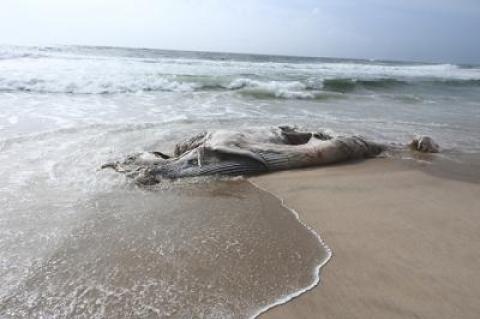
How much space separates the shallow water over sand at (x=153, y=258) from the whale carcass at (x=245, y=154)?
67 centimetres

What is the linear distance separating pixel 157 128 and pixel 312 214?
4062mm

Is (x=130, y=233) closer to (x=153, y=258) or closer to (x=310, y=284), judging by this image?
(x=153, y=258)

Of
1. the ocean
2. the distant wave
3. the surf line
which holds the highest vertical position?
the surf line

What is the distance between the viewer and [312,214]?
12.1ft

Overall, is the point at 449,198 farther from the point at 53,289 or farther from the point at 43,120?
the point at 43,120

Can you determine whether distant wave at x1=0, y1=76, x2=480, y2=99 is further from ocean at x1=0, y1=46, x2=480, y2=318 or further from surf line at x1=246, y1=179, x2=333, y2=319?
surf line at x1=246, y1=179, x2=333, y2=319

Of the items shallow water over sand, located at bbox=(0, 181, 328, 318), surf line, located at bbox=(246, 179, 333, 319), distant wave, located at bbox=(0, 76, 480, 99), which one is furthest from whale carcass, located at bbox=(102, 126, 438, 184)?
distant wave, located at bbox=(0, 76, 480, 99)

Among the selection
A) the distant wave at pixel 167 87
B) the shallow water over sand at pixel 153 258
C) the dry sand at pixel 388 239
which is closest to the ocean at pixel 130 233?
the shallow water over sand at pixel 153 258

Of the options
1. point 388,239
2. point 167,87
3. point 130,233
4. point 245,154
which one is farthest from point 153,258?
point 167,87

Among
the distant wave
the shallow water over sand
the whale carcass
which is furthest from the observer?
the distant wave

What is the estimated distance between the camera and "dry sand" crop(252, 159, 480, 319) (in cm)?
236

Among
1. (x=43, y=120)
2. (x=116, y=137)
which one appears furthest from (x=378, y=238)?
(x=43, y=120)

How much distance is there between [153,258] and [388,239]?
66.2 inches

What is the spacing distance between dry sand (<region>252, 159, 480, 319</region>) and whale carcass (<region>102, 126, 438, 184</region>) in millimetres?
222
